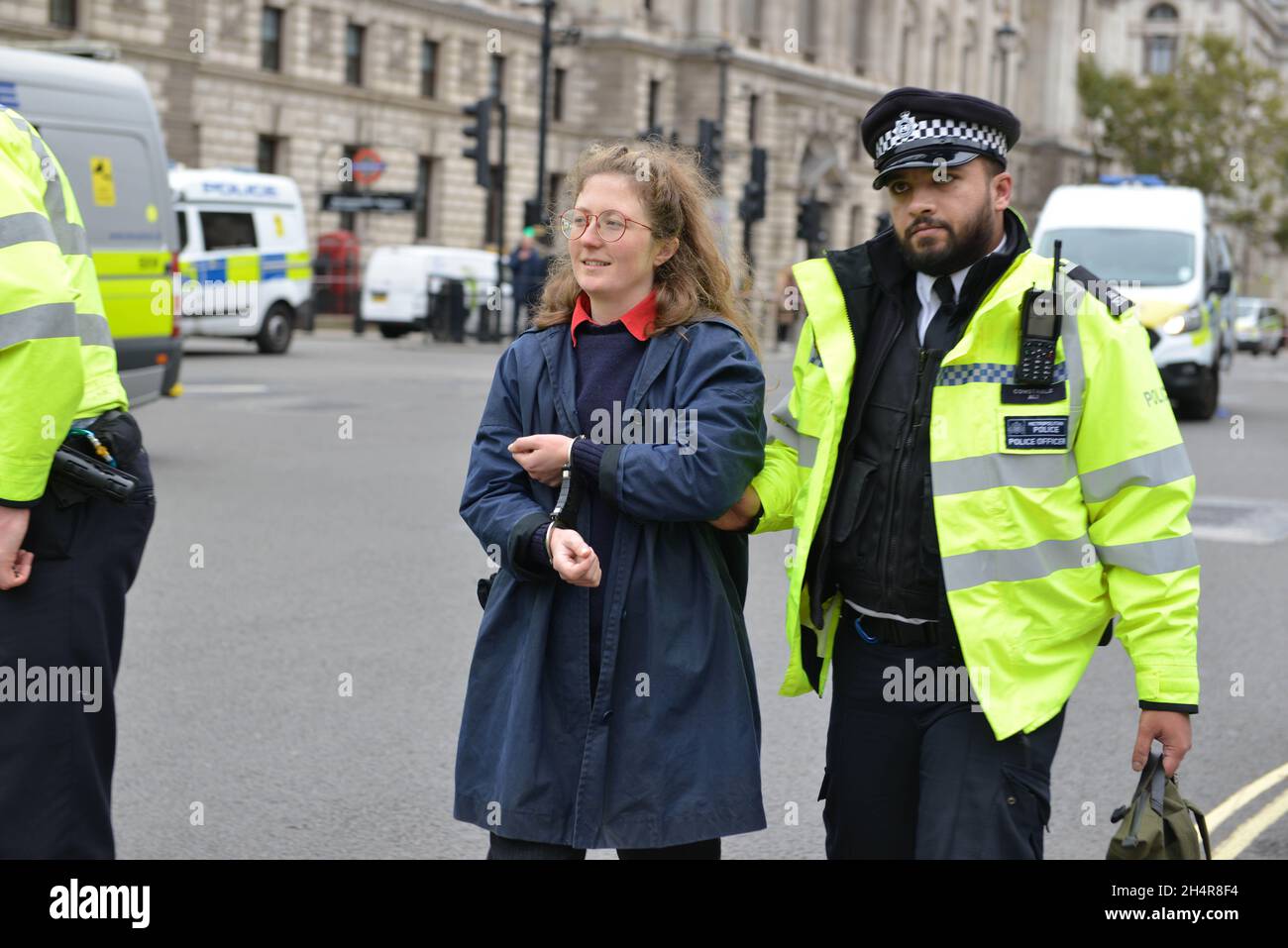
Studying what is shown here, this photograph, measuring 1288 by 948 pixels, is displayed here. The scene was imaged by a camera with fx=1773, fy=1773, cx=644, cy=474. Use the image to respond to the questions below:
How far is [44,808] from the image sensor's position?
127 inches

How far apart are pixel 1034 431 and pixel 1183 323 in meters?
16.9

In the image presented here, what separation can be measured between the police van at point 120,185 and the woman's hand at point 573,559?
9.92 meters

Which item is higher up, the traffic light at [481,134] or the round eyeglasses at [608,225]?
the traffic light at [481,134]

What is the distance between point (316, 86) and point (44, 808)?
147 feet

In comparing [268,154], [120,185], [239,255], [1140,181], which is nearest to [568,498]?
[120,185]

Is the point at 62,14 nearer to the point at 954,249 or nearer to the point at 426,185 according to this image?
the point at 426,185

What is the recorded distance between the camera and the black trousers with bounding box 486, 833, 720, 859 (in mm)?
2941

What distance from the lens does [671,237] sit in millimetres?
3105

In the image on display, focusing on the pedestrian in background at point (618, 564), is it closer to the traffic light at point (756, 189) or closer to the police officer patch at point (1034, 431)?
the police officer patch at point (1034, 431)

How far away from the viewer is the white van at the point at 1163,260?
1906 cm

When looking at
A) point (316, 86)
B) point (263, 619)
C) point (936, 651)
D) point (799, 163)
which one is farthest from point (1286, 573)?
point (799, 163)

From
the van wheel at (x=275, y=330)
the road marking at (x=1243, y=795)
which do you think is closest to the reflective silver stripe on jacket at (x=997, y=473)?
the road marking at (x=1243, y=795)

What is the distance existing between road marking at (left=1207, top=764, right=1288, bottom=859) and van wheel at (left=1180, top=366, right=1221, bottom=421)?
14.9 m
